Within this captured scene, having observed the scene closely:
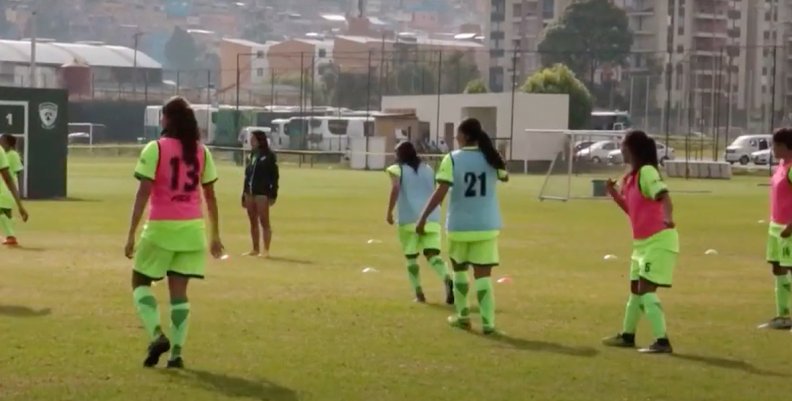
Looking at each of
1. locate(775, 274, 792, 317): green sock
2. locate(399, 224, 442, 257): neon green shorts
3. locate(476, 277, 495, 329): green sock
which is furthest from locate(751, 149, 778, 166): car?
locate(476, 277, 495, 329): green sock

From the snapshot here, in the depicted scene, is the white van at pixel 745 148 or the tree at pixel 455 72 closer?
the white van at pixel 745 148

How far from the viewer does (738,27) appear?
436 ft

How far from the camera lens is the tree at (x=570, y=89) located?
88000mm

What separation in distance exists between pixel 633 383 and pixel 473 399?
1.43 meters

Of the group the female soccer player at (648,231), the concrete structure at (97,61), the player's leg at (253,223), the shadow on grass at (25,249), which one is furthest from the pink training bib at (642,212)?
the concrete structure at (97,61)

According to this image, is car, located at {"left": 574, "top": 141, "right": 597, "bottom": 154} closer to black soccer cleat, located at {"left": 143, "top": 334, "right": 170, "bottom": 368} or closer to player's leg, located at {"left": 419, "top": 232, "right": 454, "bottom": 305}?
player's leg, located at {"left": 419, "top": 232, "right": 454, "bottom": 305}

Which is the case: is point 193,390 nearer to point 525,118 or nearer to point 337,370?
point 337,370

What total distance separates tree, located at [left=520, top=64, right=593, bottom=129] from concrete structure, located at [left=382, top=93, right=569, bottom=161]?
24.7 ft

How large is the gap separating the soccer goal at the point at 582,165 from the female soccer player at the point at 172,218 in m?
35.3

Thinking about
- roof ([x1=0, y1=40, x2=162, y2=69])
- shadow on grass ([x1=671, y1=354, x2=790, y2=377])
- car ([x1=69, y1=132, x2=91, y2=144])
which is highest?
roof ([x1=0, y1=40, x2=162, y2=69])

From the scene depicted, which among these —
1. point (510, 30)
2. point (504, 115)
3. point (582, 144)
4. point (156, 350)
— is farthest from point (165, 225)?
point (510, 30)

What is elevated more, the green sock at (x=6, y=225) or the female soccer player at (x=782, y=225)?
the female soccer player at (x=782, y=225)

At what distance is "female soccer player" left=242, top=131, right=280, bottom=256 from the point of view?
24109 mm

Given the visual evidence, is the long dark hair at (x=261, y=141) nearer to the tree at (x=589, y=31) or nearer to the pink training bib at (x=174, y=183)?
the pink training bib at (x=174, y=183)
